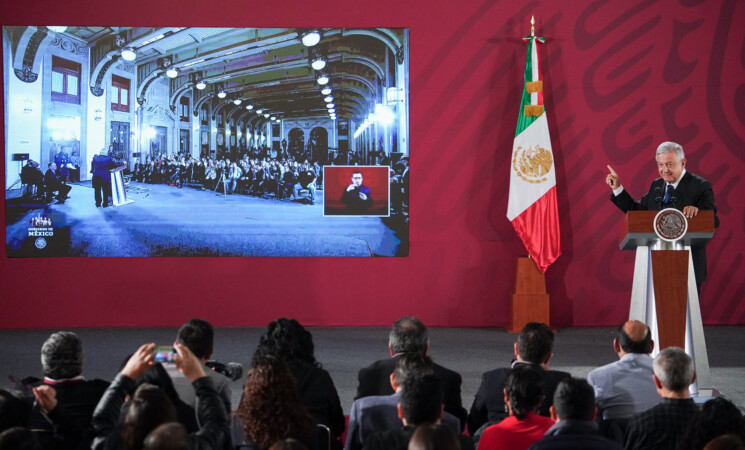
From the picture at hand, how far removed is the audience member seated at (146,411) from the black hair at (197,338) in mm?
531

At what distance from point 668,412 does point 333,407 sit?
1.27m

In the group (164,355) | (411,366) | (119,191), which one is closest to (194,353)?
(164,355)

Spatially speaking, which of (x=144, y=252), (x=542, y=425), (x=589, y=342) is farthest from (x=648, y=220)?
(x=144, y=252)

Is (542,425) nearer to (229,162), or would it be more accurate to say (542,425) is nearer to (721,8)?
(229,162)

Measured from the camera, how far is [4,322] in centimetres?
804

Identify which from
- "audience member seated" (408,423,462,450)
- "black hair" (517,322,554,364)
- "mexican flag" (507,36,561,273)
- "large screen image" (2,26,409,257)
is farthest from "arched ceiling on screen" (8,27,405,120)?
"audience member seated" (408,423,462,450)

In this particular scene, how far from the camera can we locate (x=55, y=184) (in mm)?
7996

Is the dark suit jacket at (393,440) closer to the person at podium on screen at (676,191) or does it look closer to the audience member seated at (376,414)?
the audience member seated at (376,414)

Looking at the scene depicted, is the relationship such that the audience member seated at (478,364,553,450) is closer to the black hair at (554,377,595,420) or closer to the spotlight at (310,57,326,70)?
the black hair at (554,377,595,420)

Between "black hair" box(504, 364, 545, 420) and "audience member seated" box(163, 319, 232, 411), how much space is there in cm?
111

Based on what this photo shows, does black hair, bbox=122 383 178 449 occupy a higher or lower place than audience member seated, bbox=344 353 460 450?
higher

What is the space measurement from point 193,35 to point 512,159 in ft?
10.3

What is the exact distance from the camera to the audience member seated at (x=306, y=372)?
347 centimetres

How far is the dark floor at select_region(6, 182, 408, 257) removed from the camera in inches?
316
